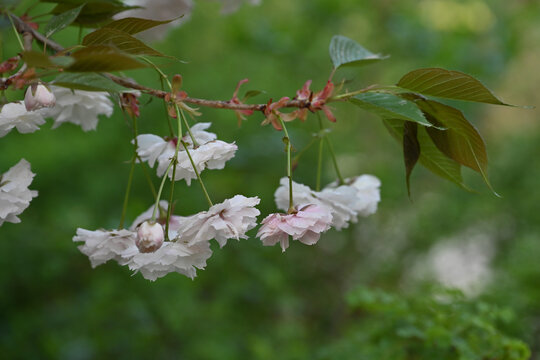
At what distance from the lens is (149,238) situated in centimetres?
54

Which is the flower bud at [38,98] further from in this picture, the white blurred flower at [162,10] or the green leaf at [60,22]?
the white blurred flower at [162,10]

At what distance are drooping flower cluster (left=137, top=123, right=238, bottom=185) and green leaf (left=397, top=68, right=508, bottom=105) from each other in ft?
0.64

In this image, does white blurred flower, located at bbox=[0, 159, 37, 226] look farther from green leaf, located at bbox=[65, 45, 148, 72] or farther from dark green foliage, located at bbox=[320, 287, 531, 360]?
dark green foliage, located at bbox=[320, 287, 531, 360]

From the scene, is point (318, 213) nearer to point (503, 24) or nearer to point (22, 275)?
point (22, 275)

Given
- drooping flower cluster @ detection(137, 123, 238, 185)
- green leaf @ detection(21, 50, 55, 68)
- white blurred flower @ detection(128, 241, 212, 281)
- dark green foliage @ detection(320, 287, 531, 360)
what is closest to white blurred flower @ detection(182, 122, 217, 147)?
drooping flower cluster @ detection(137, 123, 238, 185)

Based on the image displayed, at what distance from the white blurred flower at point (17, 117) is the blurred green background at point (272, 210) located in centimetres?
58

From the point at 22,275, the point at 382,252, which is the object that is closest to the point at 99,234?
the point at 22,275

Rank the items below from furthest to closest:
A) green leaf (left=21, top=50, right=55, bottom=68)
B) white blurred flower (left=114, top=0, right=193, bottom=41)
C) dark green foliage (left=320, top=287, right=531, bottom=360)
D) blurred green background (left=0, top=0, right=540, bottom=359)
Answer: blurred green background (left=0, top=0, right=540, bottom=359)
white blurred flower (left=114, top=0, right=193, bottom=41)
dark green foliage (left=320, top=287, right=531, bottom=360)
green leaf (left=21, top=50, right=55, bottom=68)

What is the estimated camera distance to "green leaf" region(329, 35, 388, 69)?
0.72 metres

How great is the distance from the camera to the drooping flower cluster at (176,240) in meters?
0.54

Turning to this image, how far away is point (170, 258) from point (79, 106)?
26cm

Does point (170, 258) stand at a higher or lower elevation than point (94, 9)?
lower

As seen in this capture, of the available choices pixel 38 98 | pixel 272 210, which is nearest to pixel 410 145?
pixel 38 98

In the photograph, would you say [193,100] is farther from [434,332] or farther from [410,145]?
[434,332]
